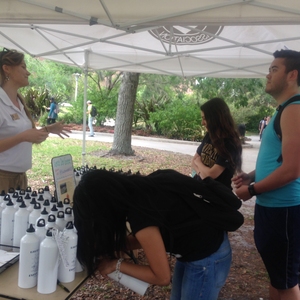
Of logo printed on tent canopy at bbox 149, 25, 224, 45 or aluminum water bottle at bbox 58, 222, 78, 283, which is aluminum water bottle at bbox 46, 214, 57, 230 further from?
logo printed on tent canopy at bbox 149, 25, 224, 45

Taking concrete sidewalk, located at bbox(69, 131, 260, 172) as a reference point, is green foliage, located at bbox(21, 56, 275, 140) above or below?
above

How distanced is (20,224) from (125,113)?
7.61m

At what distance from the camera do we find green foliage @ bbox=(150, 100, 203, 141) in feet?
46.4

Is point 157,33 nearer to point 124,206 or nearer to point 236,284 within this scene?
point 236,284

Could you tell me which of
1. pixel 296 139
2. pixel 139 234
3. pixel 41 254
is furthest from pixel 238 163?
pixel 41 254

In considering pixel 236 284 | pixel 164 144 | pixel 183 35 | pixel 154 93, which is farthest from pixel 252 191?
pixel 154 93

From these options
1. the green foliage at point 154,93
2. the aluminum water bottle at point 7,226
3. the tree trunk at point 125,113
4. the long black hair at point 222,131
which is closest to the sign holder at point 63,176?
the aluminum water bottle at point 7,226

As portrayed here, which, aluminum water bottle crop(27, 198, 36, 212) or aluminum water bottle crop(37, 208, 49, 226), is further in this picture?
aluminum water bottle crop(27, 198, 36, 212)

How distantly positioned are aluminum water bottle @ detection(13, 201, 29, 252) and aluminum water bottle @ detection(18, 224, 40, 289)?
268 mm

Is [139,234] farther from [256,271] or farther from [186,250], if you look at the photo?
[256,271]

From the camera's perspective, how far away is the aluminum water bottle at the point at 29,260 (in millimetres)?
1318

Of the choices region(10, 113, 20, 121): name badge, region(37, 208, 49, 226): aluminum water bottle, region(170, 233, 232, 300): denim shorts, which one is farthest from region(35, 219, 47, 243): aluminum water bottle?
region(10, 113, 20, 121): name badge

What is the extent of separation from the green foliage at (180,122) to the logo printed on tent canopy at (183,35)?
32.4ft

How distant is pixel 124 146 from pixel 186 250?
7.85 m
